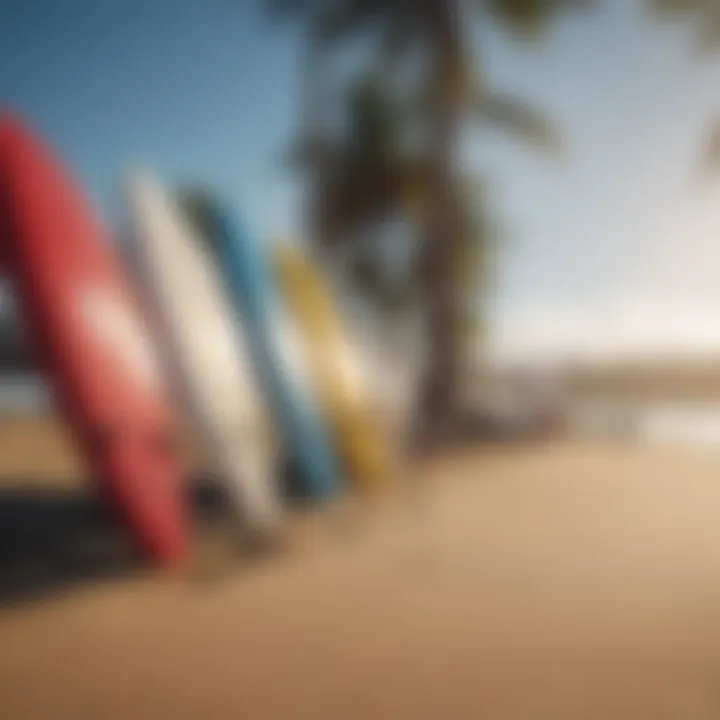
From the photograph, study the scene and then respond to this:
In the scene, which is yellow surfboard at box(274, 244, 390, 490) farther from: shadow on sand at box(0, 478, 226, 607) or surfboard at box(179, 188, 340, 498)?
shadow on sand at box(0, 478, 226, 607)

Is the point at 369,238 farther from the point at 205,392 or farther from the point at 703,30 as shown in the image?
the point at 703,30

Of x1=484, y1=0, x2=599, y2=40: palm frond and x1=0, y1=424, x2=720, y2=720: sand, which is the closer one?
x1=0, y1=424, x2=720, y2=720: sand

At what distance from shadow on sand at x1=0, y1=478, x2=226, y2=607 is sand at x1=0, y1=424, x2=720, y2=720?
0.06 ft

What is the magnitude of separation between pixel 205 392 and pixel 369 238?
18 centimetres

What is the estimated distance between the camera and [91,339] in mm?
751

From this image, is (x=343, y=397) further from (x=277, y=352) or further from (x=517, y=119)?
(x=517, y=119)

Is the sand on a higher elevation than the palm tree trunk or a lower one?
lower

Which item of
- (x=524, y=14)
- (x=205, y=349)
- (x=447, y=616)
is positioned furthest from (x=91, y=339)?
(x=524, y=14)

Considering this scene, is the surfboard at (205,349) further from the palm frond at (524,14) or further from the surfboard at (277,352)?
the palm frond at (524,14)

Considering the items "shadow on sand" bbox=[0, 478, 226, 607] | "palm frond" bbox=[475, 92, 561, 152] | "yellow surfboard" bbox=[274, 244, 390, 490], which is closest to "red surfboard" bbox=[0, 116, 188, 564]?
"shadow on sand" bbox=[0, 478, 226, 607]

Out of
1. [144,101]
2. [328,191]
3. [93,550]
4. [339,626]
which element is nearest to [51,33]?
[144,101]

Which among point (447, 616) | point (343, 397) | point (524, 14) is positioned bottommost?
point (447, 616)

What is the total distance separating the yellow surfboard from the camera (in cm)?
84

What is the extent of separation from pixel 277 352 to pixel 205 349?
0.07 m
